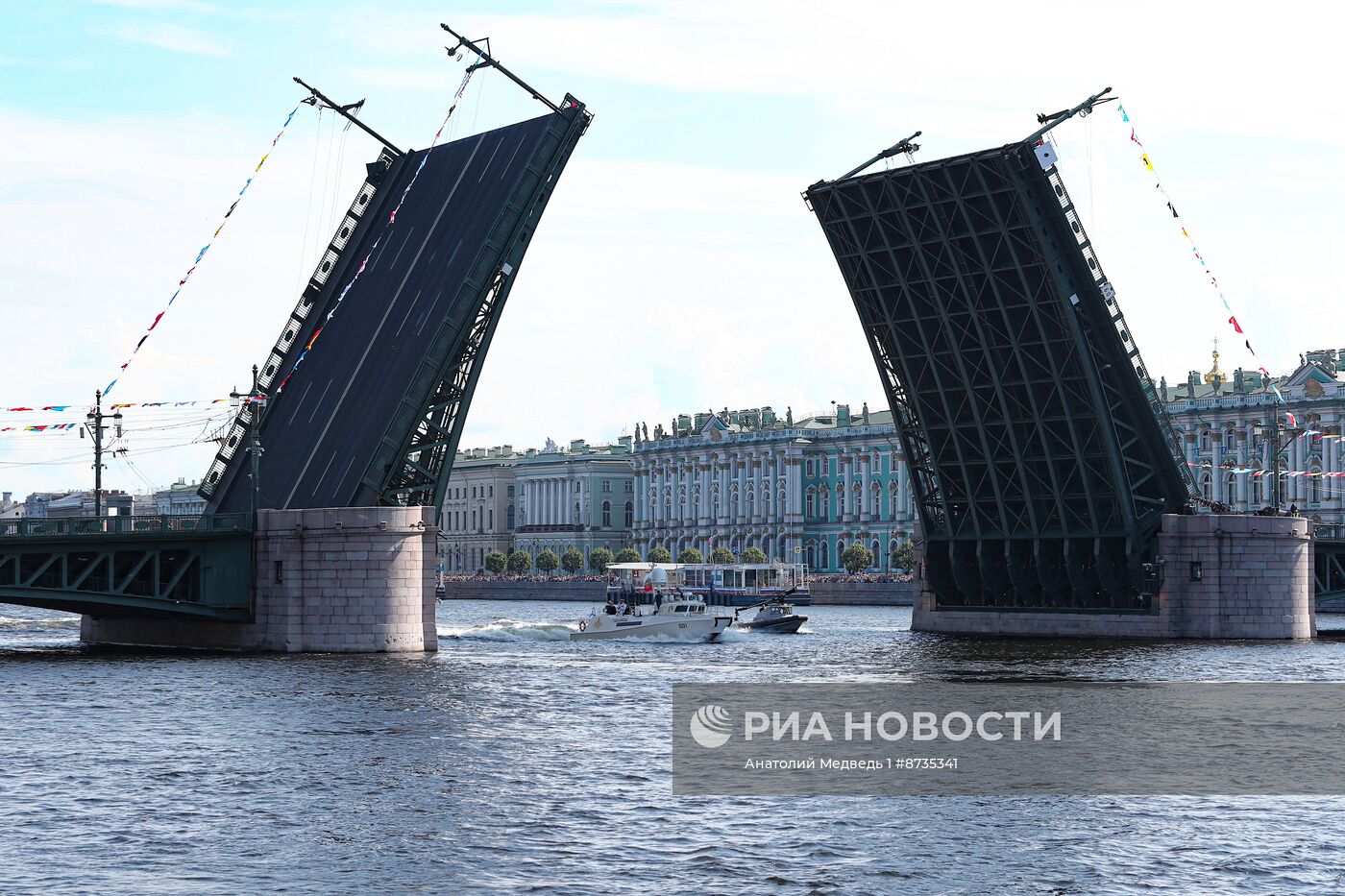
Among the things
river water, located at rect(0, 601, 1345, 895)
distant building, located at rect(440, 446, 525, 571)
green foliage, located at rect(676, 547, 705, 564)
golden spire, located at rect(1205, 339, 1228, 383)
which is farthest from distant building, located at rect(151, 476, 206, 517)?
river water, located at rect(0, 601, 1345, 895)

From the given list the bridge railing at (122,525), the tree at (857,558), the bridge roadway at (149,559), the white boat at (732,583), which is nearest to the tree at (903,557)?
the tree at (857,558)

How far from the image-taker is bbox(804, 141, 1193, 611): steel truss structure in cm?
4500

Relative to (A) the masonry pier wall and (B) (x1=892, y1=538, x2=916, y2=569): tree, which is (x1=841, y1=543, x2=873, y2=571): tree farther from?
(A) the masonry pier wall

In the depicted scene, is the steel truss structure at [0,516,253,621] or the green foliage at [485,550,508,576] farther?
the green foliage at [485,550,508,576]

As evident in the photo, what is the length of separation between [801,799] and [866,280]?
27.3m

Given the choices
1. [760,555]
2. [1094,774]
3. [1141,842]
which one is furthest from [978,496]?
[760,555]

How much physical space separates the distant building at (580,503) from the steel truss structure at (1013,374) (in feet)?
309

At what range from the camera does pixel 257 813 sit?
22.2 m

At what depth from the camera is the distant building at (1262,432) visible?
91.8 meters

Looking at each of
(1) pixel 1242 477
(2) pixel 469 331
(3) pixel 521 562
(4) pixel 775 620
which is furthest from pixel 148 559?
(3) pixel 521 562

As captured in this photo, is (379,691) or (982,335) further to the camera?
(982,335)

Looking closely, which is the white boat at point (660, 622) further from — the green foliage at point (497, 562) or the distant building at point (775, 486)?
the green foliage at point (497, 562)

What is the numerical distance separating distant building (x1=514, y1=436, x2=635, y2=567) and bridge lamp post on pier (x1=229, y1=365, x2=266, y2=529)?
10086cm

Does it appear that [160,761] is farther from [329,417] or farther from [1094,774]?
[329,417]
